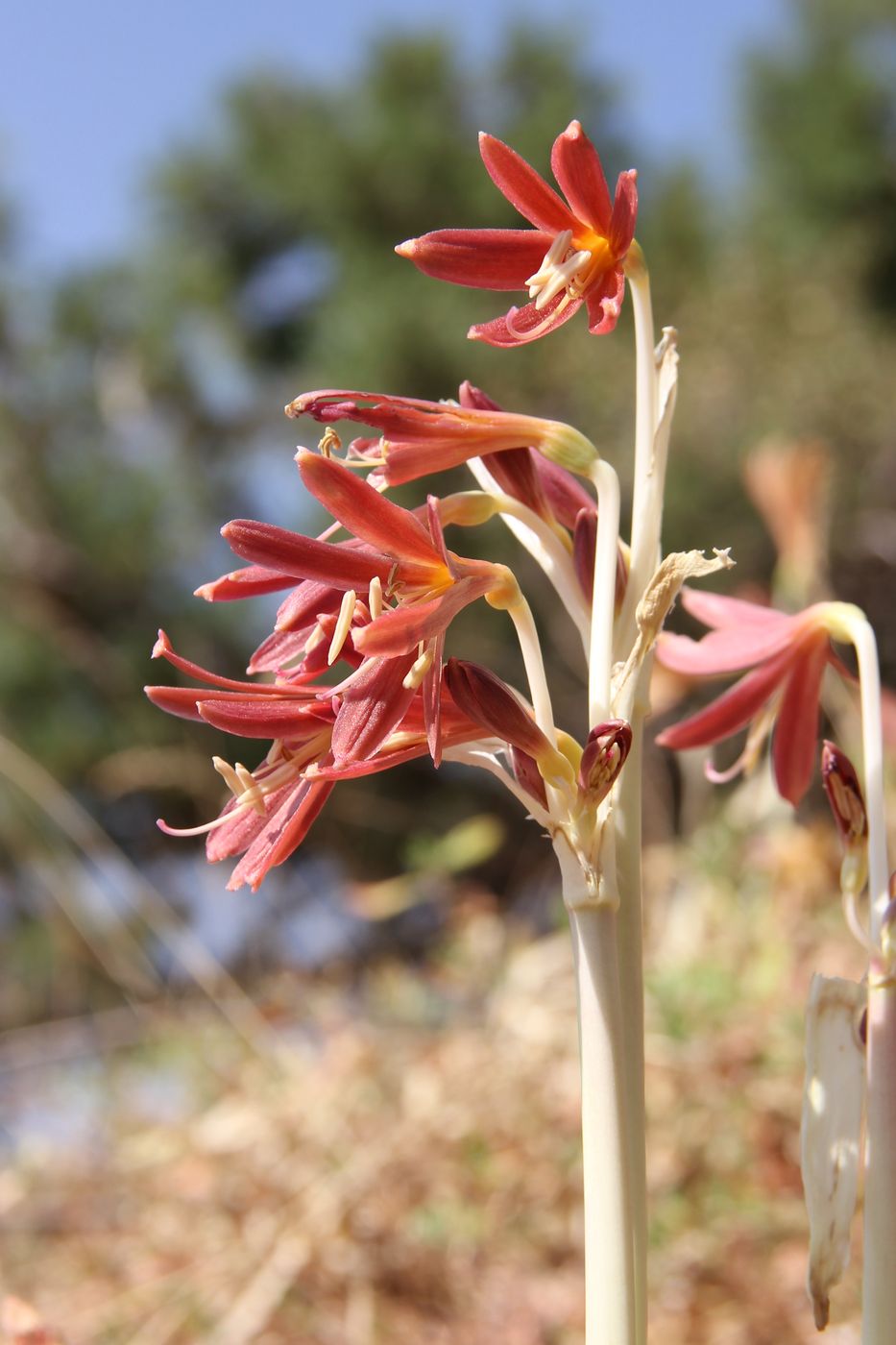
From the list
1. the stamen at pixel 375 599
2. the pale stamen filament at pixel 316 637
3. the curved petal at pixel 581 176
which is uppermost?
the curved petal at pixel 581 176

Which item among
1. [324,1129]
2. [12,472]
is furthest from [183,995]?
[12,472]

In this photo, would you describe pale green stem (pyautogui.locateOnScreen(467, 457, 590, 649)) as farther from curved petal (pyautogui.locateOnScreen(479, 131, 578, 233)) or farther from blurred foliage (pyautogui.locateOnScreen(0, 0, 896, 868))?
blurred foliage (pyautogui.locateOnScreen(0, 0, 896, 868))

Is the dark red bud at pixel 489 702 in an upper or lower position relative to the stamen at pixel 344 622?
lower

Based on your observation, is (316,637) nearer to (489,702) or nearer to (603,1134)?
(489,702)

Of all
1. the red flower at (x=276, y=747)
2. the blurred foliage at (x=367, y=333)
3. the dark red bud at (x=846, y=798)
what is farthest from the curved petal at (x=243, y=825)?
the blurred foliage at (x=367, y=333)

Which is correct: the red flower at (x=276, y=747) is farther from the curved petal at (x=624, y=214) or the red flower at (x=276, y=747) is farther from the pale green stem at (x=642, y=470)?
the curved petal at (x=624, y=214)

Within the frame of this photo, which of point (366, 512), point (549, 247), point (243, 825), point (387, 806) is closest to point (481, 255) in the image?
point (549, 247)

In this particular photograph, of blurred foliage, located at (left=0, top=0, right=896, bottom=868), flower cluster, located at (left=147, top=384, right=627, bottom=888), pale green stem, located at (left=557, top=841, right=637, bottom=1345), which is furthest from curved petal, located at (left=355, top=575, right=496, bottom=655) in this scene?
blurred foliage, located at (left=0, top=0, right=896, bottom=868)

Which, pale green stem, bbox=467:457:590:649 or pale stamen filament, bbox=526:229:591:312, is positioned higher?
pale stamen filament, bbox=526:229:591:312
